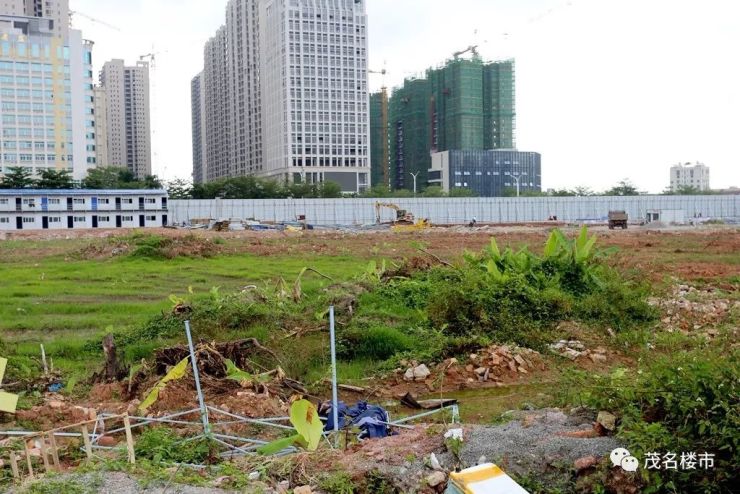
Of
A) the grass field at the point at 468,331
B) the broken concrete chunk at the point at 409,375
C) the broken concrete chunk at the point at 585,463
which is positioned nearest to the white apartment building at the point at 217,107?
the grass field at the point at 468,331

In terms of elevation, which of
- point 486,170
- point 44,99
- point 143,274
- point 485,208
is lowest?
point 143,274

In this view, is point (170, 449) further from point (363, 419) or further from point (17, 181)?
point (17, 181)

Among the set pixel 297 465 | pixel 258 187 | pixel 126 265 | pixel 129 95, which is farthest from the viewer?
pixel 129 95

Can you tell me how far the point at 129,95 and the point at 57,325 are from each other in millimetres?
133859

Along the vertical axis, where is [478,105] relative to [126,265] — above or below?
above

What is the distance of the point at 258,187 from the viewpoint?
83250 millimetres

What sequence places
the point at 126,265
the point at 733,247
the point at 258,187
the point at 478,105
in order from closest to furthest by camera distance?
the point at 126,265
the point at 733,247
the point at 258,187
the point at 478,105

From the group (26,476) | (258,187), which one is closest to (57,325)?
(26,476)

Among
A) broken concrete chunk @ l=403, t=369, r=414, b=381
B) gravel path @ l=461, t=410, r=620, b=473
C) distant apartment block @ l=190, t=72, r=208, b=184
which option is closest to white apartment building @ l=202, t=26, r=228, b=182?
distant apartment block @ l=190, t=72, r=208, b=184

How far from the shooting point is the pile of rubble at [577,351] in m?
9.52

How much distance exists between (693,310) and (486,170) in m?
94.7

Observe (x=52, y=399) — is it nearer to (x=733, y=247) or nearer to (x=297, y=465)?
(x=297, y=465)

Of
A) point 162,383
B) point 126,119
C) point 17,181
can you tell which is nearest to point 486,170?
point 17,181

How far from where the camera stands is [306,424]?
17.4ft
